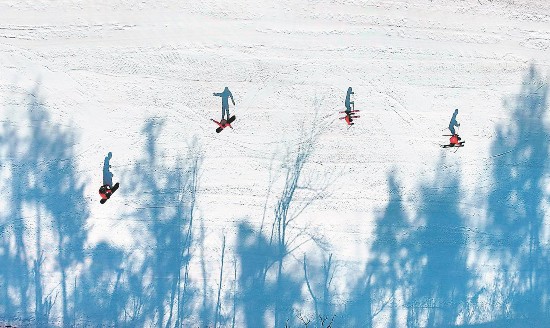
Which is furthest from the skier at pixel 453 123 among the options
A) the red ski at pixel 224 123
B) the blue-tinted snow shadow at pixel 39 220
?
the blue-tinted snow shadow at pixel 39 220

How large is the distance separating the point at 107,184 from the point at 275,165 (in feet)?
6.95

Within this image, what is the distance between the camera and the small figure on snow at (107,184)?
17.1ft

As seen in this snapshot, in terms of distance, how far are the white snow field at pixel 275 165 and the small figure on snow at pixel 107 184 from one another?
44 millimetres

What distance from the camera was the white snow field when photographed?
5.12 m

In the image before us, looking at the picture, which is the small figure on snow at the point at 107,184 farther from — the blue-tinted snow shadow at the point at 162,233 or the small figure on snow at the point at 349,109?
the small figure on snow at the point at 349,109

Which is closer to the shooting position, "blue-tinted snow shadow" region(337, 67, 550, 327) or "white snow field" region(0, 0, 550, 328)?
"white snow field" region(0, 0, 550, 328)

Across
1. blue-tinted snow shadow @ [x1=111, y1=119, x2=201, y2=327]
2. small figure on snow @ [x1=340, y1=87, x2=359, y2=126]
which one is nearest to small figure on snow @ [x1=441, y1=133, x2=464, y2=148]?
small figure on snow @ [x1=340, y1=87, x2=359, y2=126]

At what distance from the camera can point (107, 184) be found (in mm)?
5301

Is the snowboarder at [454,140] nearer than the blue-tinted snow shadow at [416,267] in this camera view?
Yes

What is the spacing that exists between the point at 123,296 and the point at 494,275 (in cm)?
487

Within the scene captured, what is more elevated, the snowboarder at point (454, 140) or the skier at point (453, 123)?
the skier at point (453, 123)

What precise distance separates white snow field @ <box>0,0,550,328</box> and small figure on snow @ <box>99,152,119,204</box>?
1.7 inches

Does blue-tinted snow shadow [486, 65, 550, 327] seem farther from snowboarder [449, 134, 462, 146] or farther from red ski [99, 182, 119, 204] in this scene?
red ski [99, 182, 119, 204]

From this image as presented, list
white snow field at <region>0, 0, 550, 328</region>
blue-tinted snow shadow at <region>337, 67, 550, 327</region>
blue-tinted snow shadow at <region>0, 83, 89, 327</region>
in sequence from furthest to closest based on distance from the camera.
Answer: blue-tinted snow shadow at <region>337, 67, 550, 327</region>
blue-tinted snow shadow at <region>0, 83, 89, 327</region>
white snow field at <region>0, 0, 550, 328</region>
